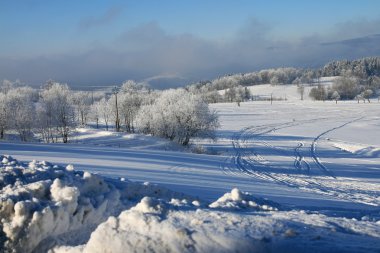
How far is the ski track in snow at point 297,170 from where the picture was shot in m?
22.2

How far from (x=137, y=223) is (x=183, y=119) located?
44.7m

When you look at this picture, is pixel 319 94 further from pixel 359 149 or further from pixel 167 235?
pixel 167 235

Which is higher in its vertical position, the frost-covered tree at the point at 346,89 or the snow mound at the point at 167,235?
the frost-covered tree at the point at 346,89

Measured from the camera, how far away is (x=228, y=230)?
6133 mm

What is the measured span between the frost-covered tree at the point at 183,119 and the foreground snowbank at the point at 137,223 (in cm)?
4052

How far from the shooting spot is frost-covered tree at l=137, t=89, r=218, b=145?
166ft

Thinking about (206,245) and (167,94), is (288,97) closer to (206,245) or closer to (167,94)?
(167,94)

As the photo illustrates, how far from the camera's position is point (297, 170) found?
32469 millimetres

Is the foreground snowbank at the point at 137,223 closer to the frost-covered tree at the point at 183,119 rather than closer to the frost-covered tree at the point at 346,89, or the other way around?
the frost-covered tree at the point at 183,119

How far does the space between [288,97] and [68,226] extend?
155810 mm

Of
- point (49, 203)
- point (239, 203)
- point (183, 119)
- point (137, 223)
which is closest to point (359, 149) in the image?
point (183, 119)

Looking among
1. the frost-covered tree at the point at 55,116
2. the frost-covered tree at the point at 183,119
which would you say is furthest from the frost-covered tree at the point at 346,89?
the frost-covered tree at the point at 55,116

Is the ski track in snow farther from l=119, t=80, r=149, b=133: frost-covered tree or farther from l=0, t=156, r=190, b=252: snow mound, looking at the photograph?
l=119, t=80, r=149, b=133: frost-covered tree

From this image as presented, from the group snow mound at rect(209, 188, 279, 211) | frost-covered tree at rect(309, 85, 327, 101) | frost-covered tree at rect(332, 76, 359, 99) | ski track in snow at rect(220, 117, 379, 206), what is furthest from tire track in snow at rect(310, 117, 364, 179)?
frost-covered tree at rect(332, 76, 359, 99)
